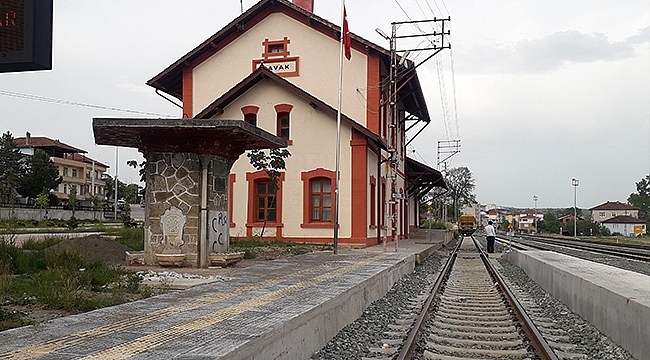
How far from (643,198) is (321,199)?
132 m

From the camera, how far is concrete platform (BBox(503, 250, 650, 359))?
7434 millimetres

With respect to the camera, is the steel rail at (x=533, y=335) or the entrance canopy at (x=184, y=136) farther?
the entrance canopy at (x=184, y=136)

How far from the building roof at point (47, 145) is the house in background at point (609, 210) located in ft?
386

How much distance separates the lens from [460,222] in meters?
72.6

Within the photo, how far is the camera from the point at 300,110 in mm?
26250

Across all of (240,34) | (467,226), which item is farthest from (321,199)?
(467,226)

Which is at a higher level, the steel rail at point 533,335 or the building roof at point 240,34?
the building roof at point 240,34

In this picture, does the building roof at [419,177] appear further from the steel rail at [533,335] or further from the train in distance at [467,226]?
the steel rail at [533,335]

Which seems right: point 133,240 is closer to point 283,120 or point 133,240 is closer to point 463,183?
point 283,120

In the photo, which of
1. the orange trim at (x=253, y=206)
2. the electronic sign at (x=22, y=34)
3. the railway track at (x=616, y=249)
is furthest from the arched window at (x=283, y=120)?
the electronic sign at (x=22, y=34)

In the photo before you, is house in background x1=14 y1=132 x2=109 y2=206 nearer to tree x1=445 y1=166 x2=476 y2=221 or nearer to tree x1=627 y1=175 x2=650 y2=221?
tree x1=445 y1=166 x2=476 y2=221

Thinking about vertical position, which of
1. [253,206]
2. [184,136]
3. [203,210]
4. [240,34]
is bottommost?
[203,210]

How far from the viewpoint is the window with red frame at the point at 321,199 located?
26.0 meters

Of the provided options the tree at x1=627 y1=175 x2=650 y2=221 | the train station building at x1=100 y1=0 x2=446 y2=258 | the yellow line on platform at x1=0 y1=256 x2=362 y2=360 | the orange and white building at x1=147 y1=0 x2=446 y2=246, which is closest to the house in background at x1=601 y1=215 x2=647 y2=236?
the tree at x1=627 y1=175 x2=650 y2=221
